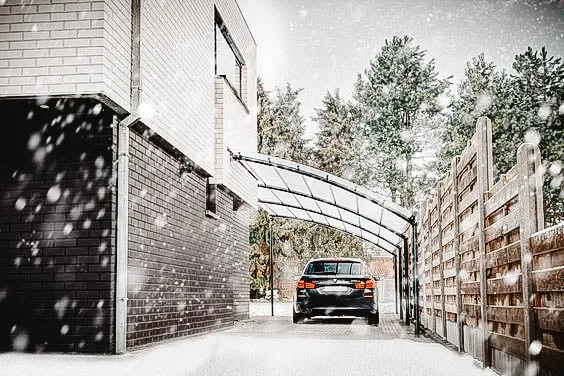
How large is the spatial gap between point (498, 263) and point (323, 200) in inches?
476

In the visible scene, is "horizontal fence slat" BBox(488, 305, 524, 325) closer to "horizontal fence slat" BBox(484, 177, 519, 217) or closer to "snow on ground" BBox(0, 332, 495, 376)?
"snow on ground" BBox(0, 332, 495, 376)

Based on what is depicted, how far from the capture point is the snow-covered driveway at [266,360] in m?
7.32

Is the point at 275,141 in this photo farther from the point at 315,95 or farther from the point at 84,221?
the point at 84,221

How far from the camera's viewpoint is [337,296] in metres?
15.9

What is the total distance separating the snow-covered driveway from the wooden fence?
484 mm

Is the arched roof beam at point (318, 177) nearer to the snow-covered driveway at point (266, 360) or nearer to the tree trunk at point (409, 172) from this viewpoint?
the snow-covered driveway at point (266, 360)

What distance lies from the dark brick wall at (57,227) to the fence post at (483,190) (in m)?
4.30

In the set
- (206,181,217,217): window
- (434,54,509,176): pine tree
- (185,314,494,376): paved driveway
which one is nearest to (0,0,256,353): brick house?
(185,314,494,376): paved driveway

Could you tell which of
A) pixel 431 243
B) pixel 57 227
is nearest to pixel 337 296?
pixel 431 243

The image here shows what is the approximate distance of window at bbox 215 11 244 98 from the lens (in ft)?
53.6

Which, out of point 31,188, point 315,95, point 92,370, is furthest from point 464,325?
point 315,95

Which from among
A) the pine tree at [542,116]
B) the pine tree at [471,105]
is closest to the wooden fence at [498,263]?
the pine tree at [542,116]

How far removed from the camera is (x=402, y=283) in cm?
1956

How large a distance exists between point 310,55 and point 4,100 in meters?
54.8
